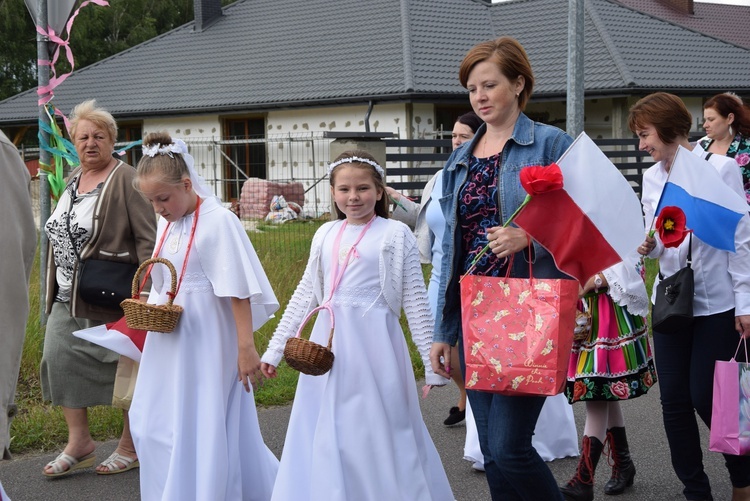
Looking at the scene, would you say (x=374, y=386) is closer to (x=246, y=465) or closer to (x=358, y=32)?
(x=246, y=465)

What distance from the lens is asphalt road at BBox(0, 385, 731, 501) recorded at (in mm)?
5453

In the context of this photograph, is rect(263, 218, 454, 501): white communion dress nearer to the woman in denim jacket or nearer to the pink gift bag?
the woman in denim jacket

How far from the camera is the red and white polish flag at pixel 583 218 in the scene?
12.0 feet

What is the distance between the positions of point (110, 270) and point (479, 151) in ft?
8.53

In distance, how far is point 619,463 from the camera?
5449 millimetres

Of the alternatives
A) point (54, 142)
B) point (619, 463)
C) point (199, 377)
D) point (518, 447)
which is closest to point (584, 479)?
point (619, 463)

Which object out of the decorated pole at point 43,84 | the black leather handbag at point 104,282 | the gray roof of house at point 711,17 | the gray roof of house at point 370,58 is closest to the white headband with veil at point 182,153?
the black leather handbag at point 104,282

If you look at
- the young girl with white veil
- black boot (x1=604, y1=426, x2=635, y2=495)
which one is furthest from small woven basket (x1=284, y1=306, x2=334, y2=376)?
black boot (x1=604, y1=426, x2=635, y2=495)

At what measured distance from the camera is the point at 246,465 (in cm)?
504

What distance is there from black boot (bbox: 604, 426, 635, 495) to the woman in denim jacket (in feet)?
5.48

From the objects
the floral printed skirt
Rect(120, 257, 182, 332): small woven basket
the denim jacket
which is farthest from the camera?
the floral printed skirt

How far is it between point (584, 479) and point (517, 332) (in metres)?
1.94

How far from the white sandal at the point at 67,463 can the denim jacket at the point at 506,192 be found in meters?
2.75

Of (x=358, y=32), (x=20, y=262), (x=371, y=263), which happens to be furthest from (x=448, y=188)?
(x=358, y=32)
